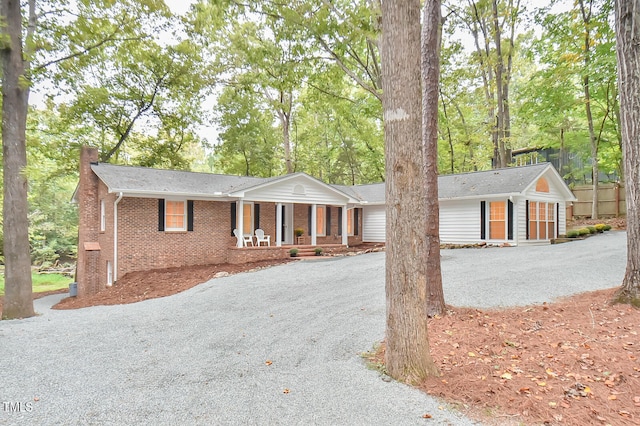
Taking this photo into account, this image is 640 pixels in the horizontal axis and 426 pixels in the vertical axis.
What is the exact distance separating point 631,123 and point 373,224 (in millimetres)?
14383

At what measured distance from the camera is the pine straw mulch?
2824mm

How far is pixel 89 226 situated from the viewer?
13.2 meters

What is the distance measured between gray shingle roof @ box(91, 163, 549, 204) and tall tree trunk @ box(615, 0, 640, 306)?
9461mm

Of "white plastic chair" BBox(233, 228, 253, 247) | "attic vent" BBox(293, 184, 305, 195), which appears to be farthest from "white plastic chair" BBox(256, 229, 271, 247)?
"attic vent" BBox(293, 184, 305, 195)

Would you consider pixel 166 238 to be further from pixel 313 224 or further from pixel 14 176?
pixel 313 224

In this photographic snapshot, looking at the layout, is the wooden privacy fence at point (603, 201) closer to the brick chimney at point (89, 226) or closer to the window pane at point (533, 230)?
the window pane at point (533, 230)

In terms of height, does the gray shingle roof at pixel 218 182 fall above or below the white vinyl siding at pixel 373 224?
above

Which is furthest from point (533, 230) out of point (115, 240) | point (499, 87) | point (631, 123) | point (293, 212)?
point (115, 240)

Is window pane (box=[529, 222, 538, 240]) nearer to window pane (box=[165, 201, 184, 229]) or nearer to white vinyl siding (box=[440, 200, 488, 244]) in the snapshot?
white vinyl siding (box=[440, 200, 488, 244])

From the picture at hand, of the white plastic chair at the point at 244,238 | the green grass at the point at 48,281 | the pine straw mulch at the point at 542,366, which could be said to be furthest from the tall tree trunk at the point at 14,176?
the green grass at the point at 48,281

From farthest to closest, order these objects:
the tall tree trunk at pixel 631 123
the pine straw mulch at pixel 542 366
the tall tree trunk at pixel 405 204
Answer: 1. the tall tree trunk at pixel 631 123
2. the tall tree trunk at pixel 405 204
3. the pine straw mulch at pixel 542 366

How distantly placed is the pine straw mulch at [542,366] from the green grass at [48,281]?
76.0 ft

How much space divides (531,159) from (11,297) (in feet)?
106

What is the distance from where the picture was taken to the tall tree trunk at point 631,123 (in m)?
5.16
